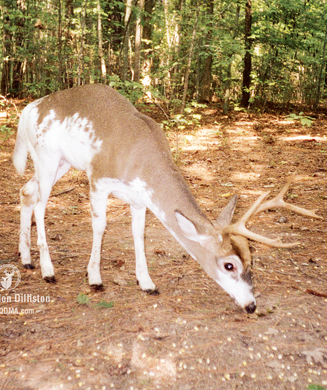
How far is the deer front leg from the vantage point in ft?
13.2

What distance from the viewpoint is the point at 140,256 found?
4.09 meters

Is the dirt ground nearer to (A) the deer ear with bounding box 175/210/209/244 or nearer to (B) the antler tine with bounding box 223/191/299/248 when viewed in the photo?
(B) the antler tine with bounding box 223/191/299/248

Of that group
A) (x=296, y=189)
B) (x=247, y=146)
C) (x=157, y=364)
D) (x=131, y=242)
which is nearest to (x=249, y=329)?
(x=157, y=364)

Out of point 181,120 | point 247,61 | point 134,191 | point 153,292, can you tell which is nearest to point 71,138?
point 134,191

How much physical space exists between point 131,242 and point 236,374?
8.80 ft

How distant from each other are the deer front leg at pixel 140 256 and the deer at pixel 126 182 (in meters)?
0.01

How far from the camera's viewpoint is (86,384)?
2641 mm

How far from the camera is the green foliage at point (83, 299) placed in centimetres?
369

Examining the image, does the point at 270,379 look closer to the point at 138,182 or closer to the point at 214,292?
the point at 214,292

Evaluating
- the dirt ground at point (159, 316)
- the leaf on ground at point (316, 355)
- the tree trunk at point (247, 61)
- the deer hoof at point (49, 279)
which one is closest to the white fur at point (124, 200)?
the dirt ground at point (159, 316)

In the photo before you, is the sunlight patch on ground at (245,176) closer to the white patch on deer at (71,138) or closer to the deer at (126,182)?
the deer at (126,182)

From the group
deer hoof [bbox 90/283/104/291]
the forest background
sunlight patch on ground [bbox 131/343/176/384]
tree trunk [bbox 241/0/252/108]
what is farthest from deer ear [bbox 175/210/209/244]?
tree trunk [bbox 241/0/252/108]

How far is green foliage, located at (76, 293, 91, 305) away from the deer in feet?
0.70

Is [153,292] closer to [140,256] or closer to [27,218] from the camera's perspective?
[140,256]
